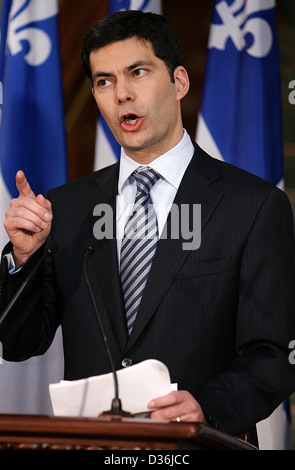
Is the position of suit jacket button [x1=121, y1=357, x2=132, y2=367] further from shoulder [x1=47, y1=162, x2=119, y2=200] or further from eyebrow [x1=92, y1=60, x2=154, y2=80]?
eyebrow [x1=92, y1=60, x2=154, y2=80]

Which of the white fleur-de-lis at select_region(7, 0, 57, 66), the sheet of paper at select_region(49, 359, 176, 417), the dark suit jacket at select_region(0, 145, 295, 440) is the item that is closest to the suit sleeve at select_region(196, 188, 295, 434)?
the dark suit jacket at select_region(0, 145, 295, 440)

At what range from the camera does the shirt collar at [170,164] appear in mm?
2324

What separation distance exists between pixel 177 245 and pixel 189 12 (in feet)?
4.78

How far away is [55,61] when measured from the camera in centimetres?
305

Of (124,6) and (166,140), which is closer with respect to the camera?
(166,140)

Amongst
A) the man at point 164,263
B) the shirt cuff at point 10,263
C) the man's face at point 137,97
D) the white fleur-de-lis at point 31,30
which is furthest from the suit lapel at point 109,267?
the white fleur-de-lis at point 31,30

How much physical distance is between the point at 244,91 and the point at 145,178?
857mm

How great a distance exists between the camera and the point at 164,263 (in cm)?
211

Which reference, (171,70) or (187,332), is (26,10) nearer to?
(171,70)

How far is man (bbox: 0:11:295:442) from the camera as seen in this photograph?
1.97 metres

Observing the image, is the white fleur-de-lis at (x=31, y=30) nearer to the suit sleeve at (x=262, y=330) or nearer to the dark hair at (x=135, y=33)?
the dark hair at (x=135, y=33)

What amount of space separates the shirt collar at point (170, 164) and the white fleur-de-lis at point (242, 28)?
2.48 feet
